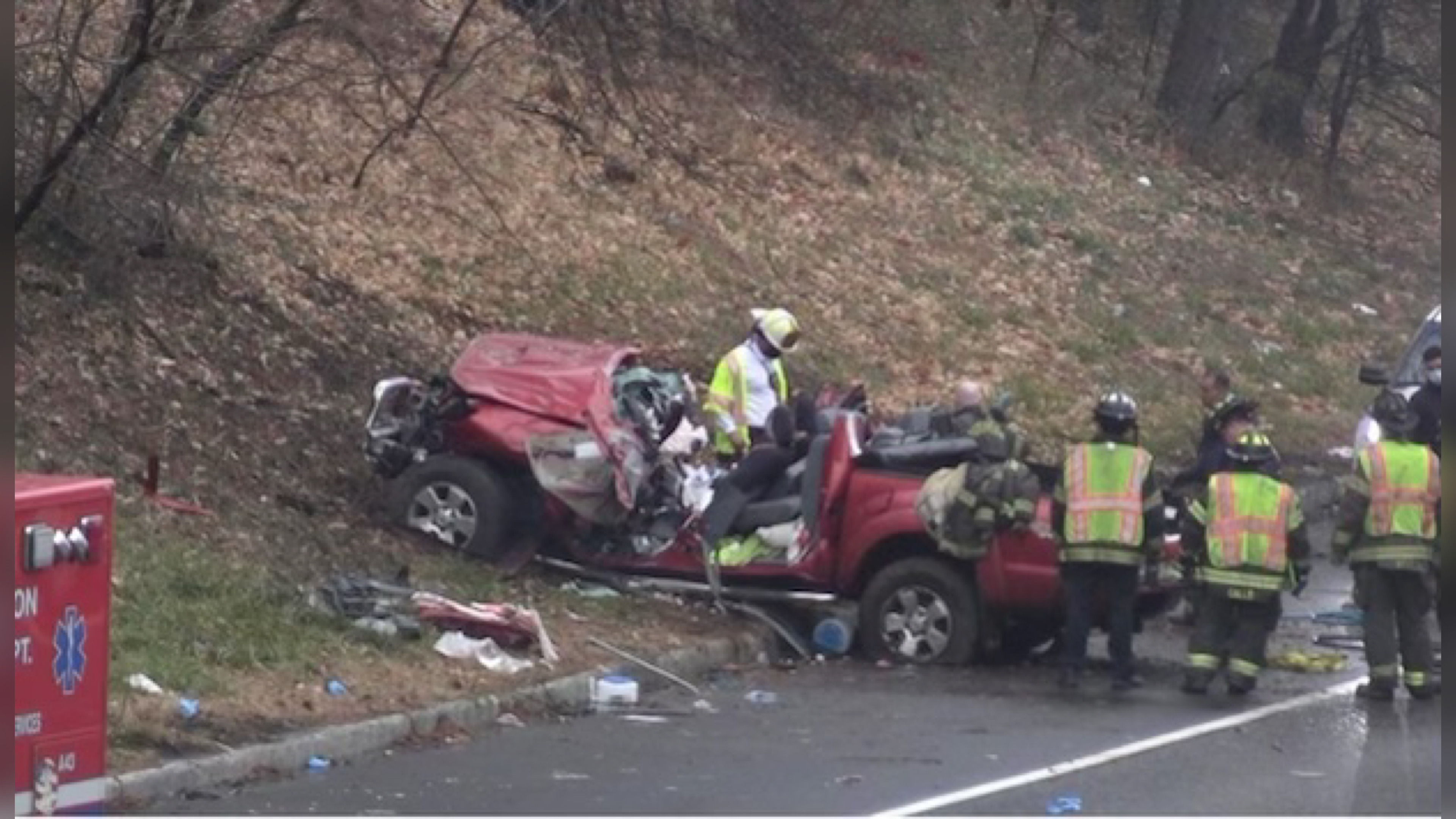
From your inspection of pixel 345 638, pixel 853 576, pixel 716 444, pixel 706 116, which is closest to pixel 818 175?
pixel 706 116

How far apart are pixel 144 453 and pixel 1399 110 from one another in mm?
26608

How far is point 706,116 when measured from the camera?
24.8m

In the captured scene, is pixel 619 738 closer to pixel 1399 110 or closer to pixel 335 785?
pixel 335 785

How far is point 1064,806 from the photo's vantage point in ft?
34.6

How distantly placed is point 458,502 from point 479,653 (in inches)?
77.0

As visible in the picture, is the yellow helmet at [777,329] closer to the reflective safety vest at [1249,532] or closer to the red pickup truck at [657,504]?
the red pickup truck at [657,504]

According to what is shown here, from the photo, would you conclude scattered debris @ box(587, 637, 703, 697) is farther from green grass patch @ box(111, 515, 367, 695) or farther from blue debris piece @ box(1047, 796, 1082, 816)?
blue debris piece @ box(1047, 796, 1082, 816)

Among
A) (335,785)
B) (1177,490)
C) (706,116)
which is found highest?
(706,116)

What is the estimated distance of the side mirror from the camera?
58.8 ft

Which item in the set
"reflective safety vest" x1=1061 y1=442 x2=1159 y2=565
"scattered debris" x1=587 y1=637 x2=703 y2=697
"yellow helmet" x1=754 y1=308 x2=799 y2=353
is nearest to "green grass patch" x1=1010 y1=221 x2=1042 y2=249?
"yellow helmet" x1=754 y1=308 x2=799 y2=353

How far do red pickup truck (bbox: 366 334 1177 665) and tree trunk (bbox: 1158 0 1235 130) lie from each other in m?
19.1

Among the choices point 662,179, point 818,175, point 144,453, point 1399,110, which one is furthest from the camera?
point 1399,110

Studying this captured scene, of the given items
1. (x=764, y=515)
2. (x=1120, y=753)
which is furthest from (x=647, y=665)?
(x=1120, y=753)

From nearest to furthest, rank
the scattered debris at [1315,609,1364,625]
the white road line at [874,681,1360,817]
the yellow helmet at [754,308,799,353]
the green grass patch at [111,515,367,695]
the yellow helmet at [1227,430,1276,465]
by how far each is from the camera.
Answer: the white road line at [874,681,1360,817]
the green grass patch at [111,515,367,695]
the yellow helmet at [1227,430,1276,465]
the scattered debris at [1315,609,1364,625]
the yellow helmet at [754,308,799,353]
